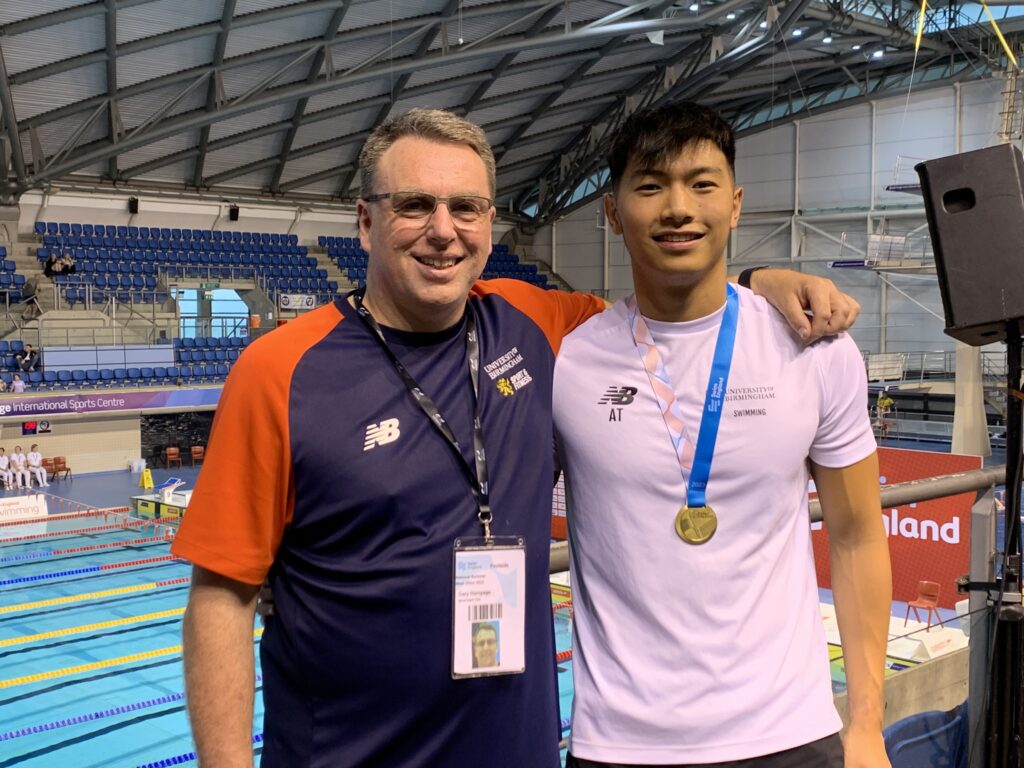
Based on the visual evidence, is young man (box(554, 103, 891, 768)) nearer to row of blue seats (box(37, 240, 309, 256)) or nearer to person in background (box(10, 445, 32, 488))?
person in background (box(10, 445, 32, 488))

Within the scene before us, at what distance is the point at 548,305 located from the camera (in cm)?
179

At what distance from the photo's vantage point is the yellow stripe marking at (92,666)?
7.98 meters

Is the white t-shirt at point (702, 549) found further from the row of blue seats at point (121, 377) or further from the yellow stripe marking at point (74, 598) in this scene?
the row of blue seats at point (121, 377)

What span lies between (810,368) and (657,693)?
56 cm

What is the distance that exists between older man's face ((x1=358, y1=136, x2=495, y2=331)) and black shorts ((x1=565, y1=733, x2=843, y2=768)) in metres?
0.71

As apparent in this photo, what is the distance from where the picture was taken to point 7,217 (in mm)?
19984

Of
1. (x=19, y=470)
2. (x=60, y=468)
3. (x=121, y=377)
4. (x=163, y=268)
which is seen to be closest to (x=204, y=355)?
(x=121, y=377)

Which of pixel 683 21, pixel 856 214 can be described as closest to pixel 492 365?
pixel 683 21

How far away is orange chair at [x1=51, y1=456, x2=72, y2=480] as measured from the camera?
688 inches

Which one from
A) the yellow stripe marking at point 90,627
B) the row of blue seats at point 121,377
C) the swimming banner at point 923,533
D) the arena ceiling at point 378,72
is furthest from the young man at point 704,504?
the row of blue seats at point 121,377

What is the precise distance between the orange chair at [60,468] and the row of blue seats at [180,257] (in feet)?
16.0

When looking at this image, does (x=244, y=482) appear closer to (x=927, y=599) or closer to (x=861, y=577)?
(x=861, y=577)

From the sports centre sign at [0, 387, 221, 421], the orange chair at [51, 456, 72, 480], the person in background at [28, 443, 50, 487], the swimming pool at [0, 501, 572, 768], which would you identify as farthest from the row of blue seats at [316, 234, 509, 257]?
the swimming pool at [0, 501, 572, 768]

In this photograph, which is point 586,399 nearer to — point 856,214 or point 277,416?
point 277,416
